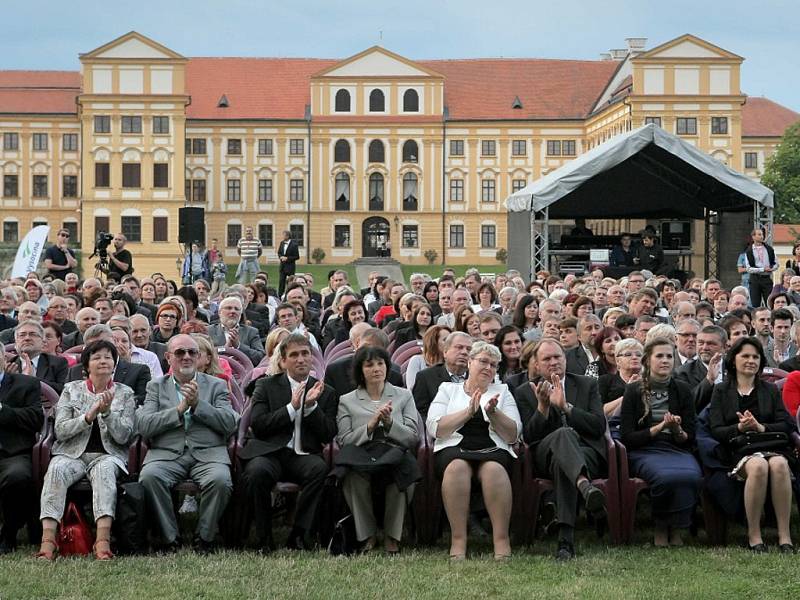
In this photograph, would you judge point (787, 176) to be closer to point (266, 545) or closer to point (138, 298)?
point (138, 298)

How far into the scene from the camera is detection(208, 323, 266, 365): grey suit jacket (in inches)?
432

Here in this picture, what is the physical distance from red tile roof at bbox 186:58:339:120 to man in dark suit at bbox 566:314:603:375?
2555 inches

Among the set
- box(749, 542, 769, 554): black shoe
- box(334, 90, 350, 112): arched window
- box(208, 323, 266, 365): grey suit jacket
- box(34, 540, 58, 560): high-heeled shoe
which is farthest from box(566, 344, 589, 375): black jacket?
box(334, 90, 350, 112): arched window

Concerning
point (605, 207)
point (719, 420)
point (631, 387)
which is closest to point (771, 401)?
point (719, 420)

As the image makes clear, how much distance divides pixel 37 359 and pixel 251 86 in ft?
223

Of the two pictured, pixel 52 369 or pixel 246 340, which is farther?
pixel 246 340

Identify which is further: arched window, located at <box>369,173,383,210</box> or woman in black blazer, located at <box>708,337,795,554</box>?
arched window, located at <box>369,173,383,210</box>

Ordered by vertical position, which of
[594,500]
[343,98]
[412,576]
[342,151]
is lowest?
[412,576]

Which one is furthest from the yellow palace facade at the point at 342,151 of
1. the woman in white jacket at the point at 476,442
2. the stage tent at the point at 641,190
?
the woman in white jacket at the point at 476,442

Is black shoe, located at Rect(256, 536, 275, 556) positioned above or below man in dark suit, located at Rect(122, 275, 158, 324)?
below

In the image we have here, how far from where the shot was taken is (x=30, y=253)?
67.1 ft

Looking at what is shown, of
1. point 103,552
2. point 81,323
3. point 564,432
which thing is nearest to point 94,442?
point 103,552

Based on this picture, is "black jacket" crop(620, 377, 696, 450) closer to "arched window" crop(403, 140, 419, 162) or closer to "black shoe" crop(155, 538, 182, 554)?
"black shoe" crop(155, 538, 182, 554)

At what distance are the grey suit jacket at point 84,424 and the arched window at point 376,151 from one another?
215ft
